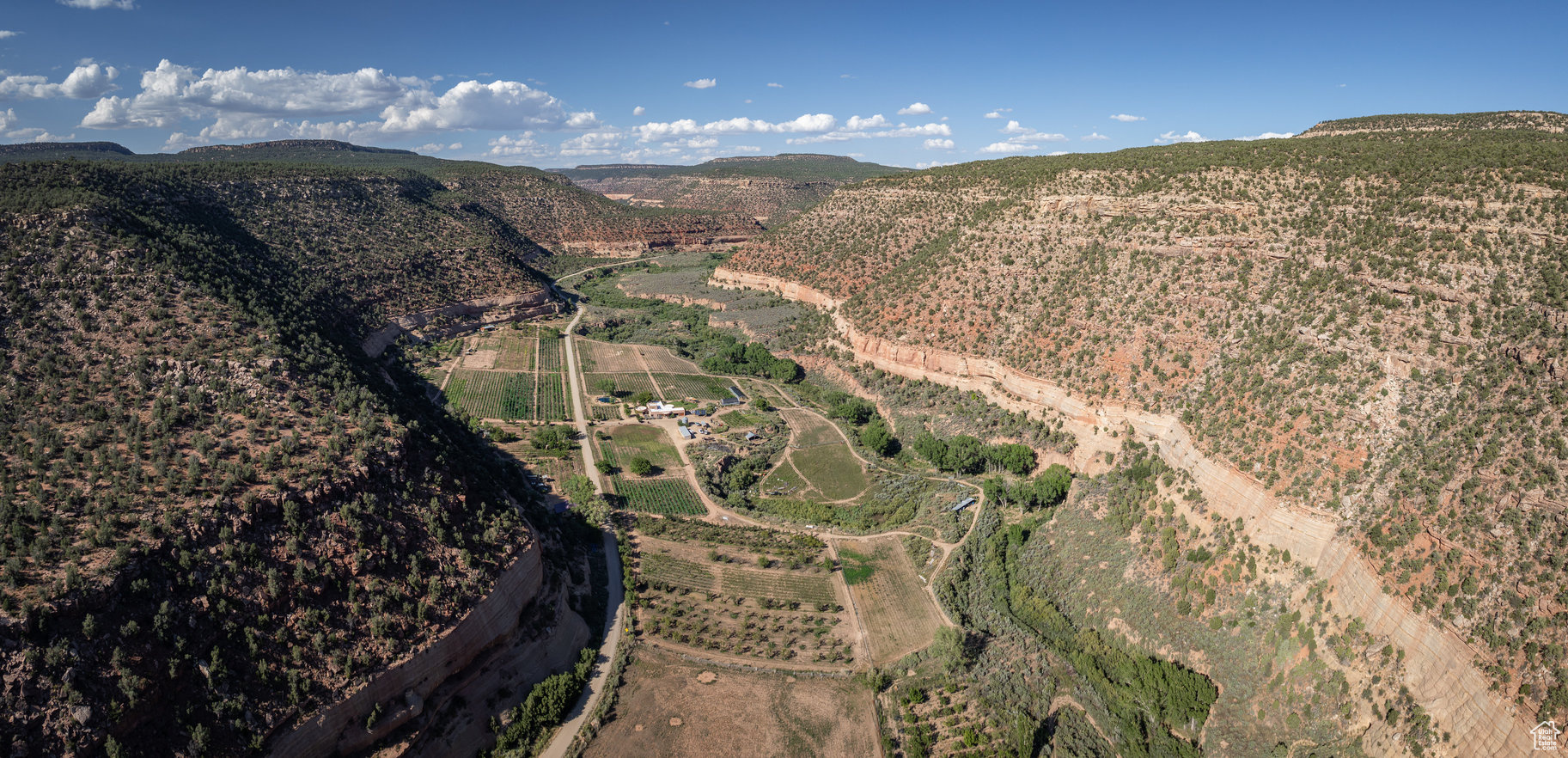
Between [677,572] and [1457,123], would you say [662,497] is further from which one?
[1457,123]

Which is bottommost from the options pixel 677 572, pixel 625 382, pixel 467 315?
pixel 677 572

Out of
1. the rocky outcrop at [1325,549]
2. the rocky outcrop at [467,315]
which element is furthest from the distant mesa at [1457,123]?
the rocky outcrop at [467,315]

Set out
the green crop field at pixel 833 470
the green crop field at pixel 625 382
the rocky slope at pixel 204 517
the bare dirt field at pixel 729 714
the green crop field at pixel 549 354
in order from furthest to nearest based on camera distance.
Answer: the green crop field at pixel 549 354 → the green crop field at pixel 625 382 → the green crop field at pixel 833 470 → the bare dirt field at pixel 729 714 → the rocky slope at pixel 204 517

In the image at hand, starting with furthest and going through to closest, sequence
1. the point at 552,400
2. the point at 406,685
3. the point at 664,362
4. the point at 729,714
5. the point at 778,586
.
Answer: the point at 664,362, the point at 552,400, the point at 778,586, the point at 729,714, the point at 406,685

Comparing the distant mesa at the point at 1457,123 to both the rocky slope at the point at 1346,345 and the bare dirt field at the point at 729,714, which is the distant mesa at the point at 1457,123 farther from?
the bare dirt field at the point at 729,714

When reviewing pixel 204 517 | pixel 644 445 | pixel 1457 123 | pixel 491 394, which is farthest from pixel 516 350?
pixel 1457 123

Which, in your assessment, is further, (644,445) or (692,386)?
(692,386)

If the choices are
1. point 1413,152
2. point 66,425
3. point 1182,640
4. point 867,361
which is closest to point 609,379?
point 867,361
